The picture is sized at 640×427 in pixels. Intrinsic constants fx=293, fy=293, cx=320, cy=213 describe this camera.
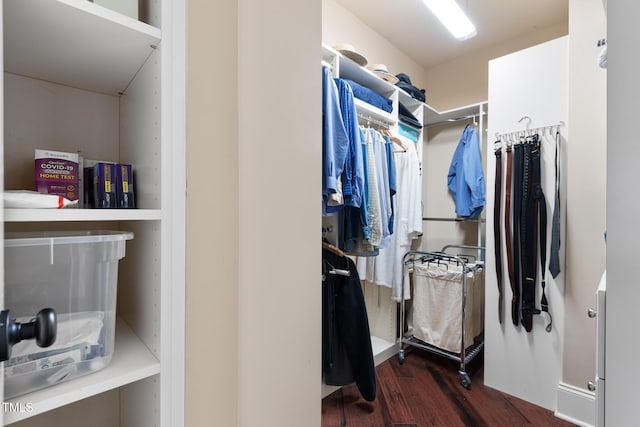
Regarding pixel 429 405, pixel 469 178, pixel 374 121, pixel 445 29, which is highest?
pixel 445 29

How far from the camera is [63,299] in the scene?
1.80ft

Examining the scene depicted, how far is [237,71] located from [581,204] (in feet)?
6.48

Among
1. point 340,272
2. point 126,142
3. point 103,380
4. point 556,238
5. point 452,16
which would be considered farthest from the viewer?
point 452,16

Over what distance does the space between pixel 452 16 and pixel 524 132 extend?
86 centimetres

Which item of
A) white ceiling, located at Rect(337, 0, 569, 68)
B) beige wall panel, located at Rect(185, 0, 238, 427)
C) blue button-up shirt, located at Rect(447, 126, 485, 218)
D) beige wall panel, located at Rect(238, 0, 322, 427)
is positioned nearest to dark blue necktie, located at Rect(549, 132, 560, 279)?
blue button-up shirt, located at Rect(447, 126, 485, 218)

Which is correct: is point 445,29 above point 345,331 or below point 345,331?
above

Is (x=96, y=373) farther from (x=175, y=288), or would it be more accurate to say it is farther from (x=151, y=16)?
(x=151, y=16)

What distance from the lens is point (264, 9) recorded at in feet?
2.69

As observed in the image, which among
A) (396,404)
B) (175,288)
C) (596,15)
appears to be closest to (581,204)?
(596,15)

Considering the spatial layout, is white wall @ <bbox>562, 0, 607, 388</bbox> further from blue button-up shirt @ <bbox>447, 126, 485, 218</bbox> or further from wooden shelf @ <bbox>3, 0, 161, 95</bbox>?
wooden shelf @ <bbox>3, 0, 161, 95</bbox>

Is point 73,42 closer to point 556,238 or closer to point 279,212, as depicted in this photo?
point 279,212

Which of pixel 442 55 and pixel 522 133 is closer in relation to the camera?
pixel 522 133

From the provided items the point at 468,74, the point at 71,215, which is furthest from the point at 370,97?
the point at 71,215

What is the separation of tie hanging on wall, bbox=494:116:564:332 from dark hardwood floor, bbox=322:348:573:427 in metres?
0.49
